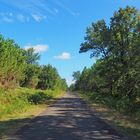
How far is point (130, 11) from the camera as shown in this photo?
4850 centimetres

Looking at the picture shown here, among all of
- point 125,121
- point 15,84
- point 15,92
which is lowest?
point 125,121

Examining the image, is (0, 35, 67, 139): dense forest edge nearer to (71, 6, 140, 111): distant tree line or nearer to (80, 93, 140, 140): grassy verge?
(80, 93, 140, 140): grassy verge

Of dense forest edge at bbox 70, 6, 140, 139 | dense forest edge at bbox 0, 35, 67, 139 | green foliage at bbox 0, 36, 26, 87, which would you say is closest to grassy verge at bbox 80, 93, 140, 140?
dense forest edge at bbox 0, 35, 67, 139

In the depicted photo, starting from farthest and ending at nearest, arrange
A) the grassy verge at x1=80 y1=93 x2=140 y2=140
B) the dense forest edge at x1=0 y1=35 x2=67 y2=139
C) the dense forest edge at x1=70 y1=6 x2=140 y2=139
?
the dense forest edge at x1=70 y1=6 x2=140 y2=139 → the dense forest edge at x1=0 y1=35 x2=67 y2=139 → the grassy verge at x1=80 y1=93 x2=140 y2=140

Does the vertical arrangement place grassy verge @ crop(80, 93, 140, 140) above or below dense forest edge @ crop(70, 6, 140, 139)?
below

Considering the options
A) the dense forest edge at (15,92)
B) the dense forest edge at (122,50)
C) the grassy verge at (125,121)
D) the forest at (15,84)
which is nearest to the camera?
the grassy verge at (125,121)

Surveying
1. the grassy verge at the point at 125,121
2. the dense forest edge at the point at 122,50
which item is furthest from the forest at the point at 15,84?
the dense forest edge at the point at 122,50

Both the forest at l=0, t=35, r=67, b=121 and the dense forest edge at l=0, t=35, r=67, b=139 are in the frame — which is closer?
the dense forest edge at l=0, t=35, r=67, b=139

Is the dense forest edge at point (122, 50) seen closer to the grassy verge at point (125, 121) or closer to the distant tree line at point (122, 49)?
the distant tree line at point (122, 49)

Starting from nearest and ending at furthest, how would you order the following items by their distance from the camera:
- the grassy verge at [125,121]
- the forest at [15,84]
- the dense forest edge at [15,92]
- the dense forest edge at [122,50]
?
the grassy verge at [125,121]
the dense forest edge at [15,92]
the forest at [15,84]
the dense forest edge at [122,50]

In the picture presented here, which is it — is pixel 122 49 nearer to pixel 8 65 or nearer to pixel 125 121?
pixel 8 65

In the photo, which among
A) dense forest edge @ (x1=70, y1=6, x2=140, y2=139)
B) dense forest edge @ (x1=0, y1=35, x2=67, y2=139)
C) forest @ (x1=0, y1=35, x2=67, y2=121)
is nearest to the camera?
dense forest edge @ (x1=0, y1=35, x2=67, y2=139)

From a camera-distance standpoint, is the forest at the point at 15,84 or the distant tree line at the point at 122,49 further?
the distant tree line at the point at 122,49

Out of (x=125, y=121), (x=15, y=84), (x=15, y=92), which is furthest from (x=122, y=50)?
(x=125, y=121)
